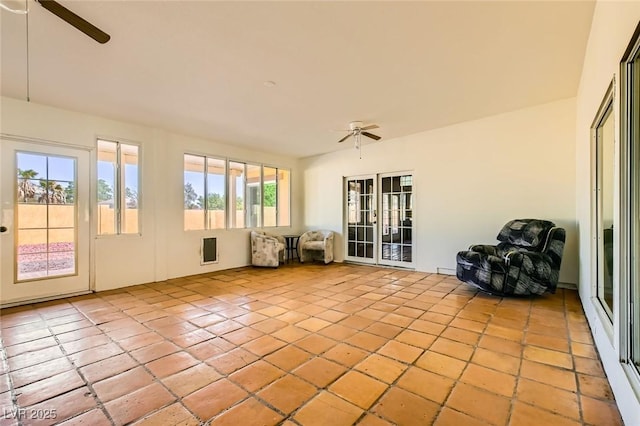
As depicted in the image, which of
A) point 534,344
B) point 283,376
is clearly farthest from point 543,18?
point 283,376

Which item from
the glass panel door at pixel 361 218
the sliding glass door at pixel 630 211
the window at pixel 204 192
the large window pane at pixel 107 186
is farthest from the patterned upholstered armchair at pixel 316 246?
the sliding glass door at pixel 630 211

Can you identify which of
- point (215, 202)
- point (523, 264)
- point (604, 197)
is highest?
point (215, 202)

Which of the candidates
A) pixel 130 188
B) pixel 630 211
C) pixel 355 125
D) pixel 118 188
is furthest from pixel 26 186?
pixel 630 211

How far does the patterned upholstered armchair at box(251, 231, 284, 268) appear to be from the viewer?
5980 millimetres

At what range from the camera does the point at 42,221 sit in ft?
12.6

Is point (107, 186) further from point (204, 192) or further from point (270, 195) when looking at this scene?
point (270, 195)

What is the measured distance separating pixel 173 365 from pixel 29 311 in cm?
263

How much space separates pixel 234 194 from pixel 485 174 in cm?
470

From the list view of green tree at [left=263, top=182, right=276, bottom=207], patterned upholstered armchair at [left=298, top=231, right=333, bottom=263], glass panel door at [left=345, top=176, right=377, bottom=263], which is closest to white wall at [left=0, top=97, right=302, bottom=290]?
view of green tree at [left=263, top=182, right=276, bottom=207]

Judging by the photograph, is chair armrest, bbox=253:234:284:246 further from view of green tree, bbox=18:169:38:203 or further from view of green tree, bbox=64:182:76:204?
view of green tree, bbox=18:169:38:203

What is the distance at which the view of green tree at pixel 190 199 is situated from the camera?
17.5 feet

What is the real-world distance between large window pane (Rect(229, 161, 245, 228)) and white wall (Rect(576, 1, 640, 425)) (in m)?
5.48

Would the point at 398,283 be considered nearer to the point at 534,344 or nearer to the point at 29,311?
the point at 534,344

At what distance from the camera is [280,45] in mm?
2531
